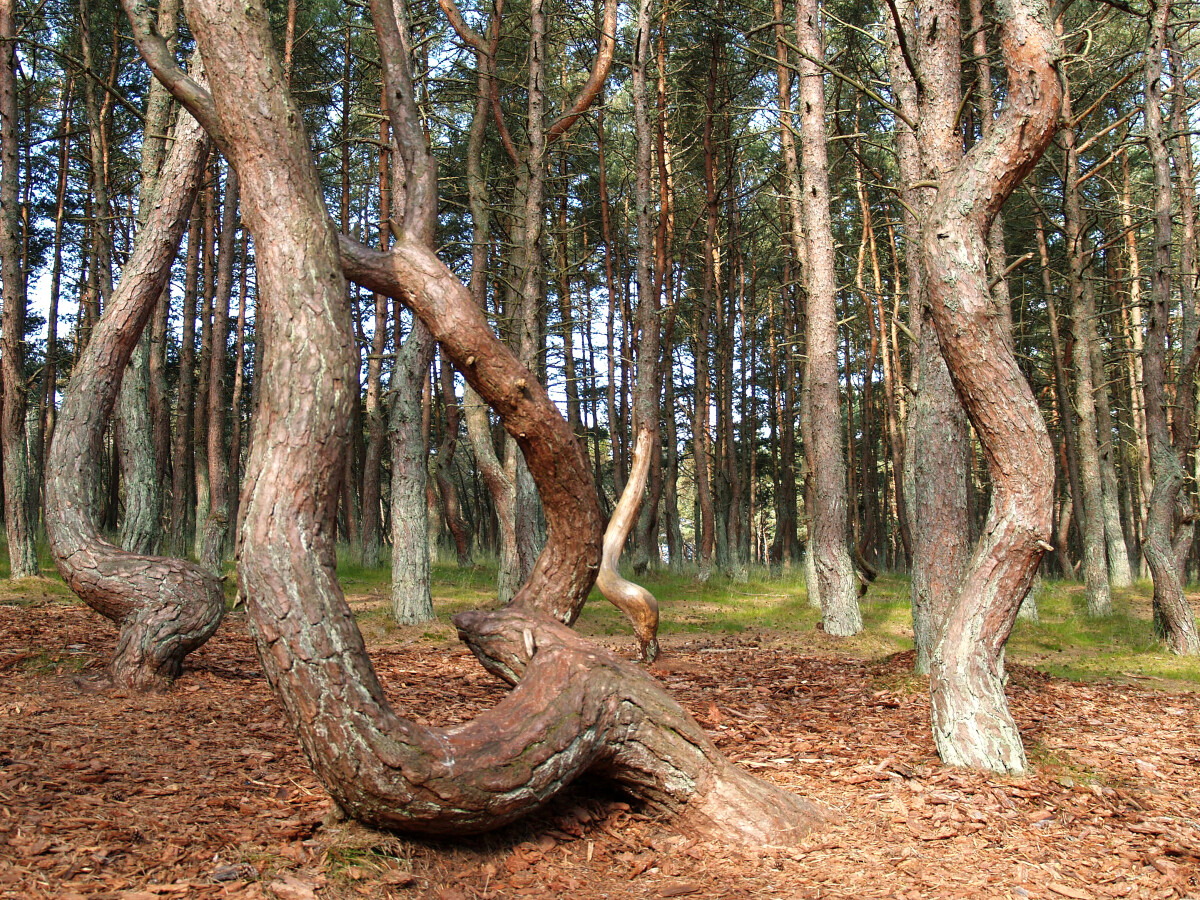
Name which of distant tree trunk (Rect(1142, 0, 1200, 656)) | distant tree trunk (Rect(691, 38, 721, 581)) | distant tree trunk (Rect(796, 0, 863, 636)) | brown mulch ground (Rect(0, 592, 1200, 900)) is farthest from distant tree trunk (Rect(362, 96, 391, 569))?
distant tree trunk (Rect(1142, 0, 1200, 656))

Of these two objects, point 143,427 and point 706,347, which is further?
point 706,347

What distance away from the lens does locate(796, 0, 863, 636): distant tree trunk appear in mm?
11438

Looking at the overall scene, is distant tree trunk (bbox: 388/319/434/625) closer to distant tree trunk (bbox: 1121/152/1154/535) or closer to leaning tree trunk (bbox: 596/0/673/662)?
leaning tree trunk (bbox: 596/0/673/662)

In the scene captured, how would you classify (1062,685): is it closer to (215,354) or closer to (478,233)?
(478,233)

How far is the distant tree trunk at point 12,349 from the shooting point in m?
11.3

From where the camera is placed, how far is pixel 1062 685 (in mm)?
8039

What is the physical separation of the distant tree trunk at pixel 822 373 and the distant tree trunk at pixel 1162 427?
11.7ft

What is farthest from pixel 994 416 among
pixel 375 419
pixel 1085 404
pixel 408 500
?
pixel 375 419

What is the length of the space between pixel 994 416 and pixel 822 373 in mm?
6931

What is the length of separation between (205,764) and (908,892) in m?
3.71

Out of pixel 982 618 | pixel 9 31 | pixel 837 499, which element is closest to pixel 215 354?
pixel 9 31

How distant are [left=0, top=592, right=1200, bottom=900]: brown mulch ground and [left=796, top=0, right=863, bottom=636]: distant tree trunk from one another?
471 cm

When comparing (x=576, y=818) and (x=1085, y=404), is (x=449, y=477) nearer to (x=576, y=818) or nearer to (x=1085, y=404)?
(x=1085, y=404)

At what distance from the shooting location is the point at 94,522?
6.59 m
